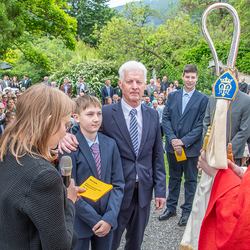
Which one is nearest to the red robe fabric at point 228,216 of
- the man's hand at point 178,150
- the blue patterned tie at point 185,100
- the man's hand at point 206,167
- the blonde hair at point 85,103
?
the man's hand at point 206,167

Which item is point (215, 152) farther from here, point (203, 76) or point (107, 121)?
point (203, 76)

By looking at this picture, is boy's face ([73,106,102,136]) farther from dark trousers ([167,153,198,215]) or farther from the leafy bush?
the leafy bush

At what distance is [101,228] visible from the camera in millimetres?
1824

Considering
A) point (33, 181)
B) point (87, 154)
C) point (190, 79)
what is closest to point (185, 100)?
point (190, 79)

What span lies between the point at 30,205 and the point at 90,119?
1.18 meters

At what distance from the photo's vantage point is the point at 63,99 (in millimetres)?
1203

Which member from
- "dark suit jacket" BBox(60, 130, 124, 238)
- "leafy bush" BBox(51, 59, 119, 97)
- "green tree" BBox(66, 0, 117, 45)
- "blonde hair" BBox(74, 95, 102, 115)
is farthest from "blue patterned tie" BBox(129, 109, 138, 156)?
"green tree" BBox(66, 0, 117, 45)

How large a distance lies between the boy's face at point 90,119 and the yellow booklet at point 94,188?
1.49 ft

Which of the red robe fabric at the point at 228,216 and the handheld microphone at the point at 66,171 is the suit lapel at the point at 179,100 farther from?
the handheld microphone at the point at 66,171

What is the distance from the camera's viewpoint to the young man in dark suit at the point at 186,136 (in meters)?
3.40

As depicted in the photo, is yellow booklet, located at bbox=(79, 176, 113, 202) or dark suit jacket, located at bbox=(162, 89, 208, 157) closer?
yellow booklet, located at bbox=(79, 176, 113, 202)

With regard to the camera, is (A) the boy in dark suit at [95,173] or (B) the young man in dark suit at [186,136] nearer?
(A) the boy in dark suit at [95,173]

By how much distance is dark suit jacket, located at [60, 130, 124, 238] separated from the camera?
1862mm

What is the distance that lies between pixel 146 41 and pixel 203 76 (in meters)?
12.6
